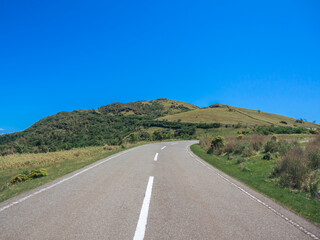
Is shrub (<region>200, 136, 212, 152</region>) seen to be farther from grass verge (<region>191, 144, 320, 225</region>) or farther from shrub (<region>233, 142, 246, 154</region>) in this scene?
grass verge (<region>191, 144, 320, 225</region>)

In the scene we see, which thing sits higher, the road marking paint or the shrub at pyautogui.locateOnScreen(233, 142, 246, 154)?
the shrub at pyautogui.locateOnScreen(233, 142, 246, 154)

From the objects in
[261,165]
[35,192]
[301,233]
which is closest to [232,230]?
[301,233]

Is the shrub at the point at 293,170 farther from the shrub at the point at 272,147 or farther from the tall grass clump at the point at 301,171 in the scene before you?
the shrub at the point at 272,147

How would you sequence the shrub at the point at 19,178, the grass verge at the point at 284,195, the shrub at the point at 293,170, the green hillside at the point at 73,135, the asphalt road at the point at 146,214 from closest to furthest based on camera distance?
the asphalt road at the point at 146,214
the grass verge at the point at 284,195
the shrub at the point at 293,170
the shrub at the point at 19,178
the green hillside at the point at 73,135

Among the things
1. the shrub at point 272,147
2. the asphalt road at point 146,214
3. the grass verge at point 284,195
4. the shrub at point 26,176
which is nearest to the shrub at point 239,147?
the shrub at point 272,147

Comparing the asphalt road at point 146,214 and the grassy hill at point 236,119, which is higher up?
the grassy hill at point 236,119

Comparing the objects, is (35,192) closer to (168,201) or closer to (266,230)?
(168,201)

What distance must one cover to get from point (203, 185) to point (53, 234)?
4.72 m

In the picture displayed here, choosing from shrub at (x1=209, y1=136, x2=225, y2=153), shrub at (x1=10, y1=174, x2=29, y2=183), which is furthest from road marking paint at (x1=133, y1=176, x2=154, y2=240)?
shrub at (x1=209, y1=136, x2=225, y2=153)

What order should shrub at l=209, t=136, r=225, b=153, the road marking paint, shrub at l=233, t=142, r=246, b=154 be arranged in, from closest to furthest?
the road marking paint
shrub at l=233, t=142, r=246, b=154
shrub at l=209, t=136, r=225, b=153

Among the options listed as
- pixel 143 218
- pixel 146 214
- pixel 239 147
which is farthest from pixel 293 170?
pixel 239 147

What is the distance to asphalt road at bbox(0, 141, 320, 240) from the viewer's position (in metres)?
3.10

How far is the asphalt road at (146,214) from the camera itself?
10.2ft

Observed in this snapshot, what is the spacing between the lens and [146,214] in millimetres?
3787
